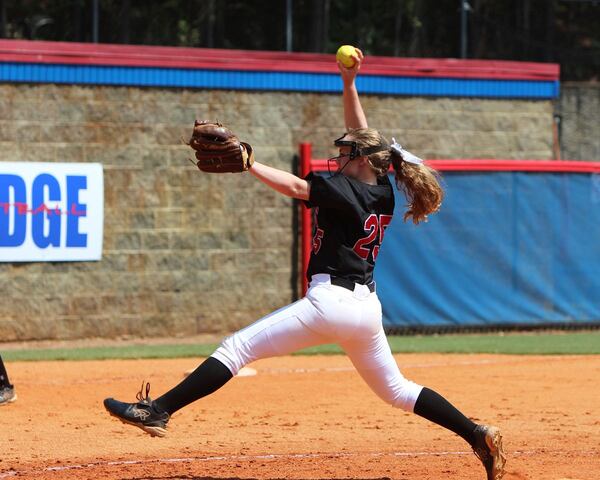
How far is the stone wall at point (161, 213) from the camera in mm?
13742

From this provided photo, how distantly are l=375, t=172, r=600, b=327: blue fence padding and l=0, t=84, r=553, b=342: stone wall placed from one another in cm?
129

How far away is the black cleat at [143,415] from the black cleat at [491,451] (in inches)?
63.8

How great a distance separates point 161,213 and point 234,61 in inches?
85.0

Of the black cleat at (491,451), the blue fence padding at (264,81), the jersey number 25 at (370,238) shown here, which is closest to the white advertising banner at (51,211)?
the blue fence padding at (264,81)

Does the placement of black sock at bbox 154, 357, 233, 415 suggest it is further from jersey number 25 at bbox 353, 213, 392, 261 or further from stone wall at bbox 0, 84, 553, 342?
stone wall at bbox 0, 84, 553, 342

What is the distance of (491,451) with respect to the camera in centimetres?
588

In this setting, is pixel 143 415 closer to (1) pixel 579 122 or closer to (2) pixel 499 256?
(2) pixel 499 256

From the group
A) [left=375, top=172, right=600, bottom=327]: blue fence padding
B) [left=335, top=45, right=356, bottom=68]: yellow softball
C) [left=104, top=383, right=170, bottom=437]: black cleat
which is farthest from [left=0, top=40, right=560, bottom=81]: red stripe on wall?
[left=104, top=383, right=170, bottom=437]: black cleat

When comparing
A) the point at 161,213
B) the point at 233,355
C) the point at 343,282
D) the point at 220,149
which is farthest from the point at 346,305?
the point at 161,213

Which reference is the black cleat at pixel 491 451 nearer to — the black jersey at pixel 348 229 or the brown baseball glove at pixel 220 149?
the black jersey at pixel 348 229

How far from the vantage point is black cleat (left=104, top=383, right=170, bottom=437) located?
5.68 meters

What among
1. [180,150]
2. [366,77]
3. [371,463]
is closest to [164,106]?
[180,150]

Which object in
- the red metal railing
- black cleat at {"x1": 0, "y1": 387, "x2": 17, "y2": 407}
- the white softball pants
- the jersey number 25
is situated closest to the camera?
the white softball pants

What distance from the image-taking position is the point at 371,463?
664 centimetres
